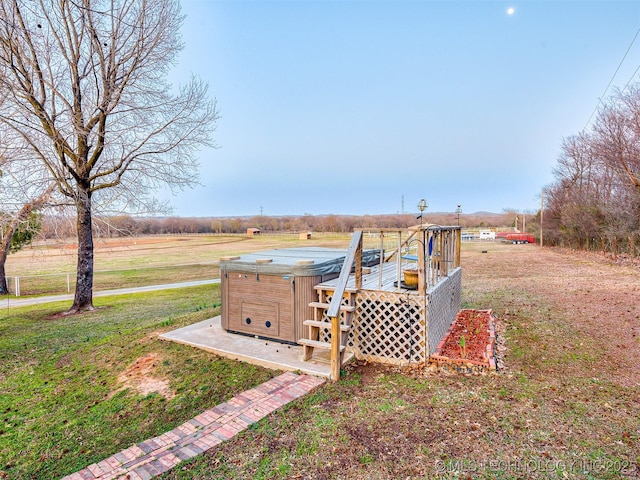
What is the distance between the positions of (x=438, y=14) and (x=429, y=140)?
20471 millimetres

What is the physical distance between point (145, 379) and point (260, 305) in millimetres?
1810

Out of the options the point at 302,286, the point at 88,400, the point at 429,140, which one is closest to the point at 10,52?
the point at 88,400

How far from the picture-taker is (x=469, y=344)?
520cm

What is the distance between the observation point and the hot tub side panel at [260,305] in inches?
197

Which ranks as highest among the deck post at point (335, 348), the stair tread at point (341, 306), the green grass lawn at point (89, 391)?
the stair tread at point (341, 306)

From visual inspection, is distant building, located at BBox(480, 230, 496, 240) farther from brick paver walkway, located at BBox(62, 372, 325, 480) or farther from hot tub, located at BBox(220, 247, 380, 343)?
brick paver walkway, located at BBox(62, 372, 325, 480)

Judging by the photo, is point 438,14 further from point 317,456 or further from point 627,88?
point 317,456

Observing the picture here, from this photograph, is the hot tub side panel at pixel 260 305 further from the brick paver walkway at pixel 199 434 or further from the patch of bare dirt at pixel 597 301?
the patch of bare dirt at pixel 597 301

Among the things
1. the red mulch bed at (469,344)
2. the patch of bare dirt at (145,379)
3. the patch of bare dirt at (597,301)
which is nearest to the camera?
the patch of bare dirt at (145,379)

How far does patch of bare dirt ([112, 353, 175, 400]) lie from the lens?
4102 millimetres

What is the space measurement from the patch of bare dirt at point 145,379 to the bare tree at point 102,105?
5.56 m

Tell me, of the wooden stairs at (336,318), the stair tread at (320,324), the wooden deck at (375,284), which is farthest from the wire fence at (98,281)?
the stair tread at (320,324)

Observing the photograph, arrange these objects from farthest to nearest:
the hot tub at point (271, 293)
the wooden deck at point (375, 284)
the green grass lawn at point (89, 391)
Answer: the hot tub at point (271, 293) → the wooden deck at point (375, 284) → the green grass lawn at point (89, 391)

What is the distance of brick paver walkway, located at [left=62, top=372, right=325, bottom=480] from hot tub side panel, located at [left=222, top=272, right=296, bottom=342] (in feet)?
3.80
